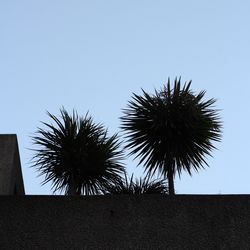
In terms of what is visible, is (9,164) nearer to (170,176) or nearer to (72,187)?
(72,187)

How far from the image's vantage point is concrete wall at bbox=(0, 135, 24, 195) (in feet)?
58.0

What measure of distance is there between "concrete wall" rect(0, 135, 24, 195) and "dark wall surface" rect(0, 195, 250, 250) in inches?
225

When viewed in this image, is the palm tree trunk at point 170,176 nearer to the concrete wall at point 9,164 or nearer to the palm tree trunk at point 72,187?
the palm tree trunk at point 72,187

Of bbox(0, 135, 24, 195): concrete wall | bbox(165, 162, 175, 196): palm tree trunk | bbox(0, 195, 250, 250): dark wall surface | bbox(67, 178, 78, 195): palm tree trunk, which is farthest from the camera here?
bbox(0, 135, 24, 195): concrete wall

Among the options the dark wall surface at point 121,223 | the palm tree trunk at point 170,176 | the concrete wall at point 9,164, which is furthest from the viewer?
the concrete wall at point 9,164

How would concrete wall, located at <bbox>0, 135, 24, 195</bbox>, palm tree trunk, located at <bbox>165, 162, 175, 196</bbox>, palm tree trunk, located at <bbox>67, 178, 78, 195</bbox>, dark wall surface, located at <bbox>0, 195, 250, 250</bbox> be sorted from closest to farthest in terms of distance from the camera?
dark wall surface, located at <bbox>0, 195, 250, 250</bbox> < palm tree trunk, located at <bbox>165, 162, 175, 196</bbox> < palm tree trunk, located at <bbox>67, 178, 78, 195</bbox> < concrete wall, located at <bbox>0, 135, 24, 195</bbox>

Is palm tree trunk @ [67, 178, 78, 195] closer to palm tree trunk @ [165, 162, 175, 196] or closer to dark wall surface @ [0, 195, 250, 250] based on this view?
palm tree trunk @ [165, 162, 175, 196]

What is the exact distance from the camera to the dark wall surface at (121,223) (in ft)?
38.5

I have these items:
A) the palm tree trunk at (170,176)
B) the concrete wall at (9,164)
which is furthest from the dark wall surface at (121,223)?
the concrete wall at (9,164)

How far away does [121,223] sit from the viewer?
11.9 meters

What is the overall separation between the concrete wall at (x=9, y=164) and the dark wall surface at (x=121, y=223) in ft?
18.8

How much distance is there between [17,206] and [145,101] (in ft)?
19.1

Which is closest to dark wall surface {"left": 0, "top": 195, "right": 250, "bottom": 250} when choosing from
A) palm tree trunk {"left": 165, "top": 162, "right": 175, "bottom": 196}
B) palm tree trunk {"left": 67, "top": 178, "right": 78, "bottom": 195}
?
palm tree trunk {"left": 165, "top": 162, "right": 175, "bottom": 196}

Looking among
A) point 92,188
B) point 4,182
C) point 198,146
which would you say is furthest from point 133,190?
point 4,182
